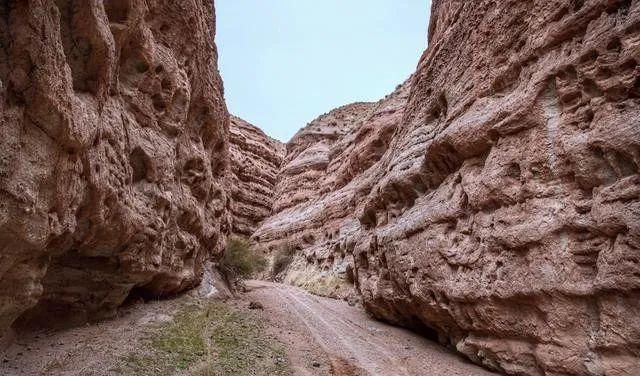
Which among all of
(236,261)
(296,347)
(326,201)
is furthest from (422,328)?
(326,201)

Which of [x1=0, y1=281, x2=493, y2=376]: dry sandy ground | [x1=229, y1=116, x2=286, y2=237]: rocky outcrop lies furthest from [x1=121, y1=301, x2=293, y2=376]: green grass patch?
[x1=229, y1=116, x2=286, y2=237]: rocky outcrop

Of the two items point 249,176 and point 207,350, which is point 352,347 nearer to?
point 207,350

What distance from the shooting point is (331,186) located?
125ft

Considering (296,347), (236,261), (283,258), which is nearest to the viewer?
(296,347)

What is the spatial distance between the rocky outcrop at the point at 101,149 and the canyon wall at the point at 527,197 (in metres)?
8.47

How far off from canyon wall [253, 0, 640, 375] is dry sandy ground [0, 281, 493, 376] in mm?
1063

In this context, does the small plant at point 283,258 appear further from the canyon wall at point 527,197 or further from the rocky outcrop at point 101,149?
the canyon wall at point 527,197

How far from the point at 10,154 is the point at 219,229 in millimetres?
16096

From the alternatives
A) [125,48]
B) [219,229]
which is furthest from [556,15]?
[219,229]

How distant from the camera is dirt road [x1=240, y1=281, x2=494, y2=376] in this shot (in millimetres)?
10273

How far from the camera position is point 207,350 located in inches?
409

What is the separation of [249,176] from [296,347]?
4023 cm

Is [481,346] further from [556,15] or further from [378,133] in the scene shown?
[378,133]

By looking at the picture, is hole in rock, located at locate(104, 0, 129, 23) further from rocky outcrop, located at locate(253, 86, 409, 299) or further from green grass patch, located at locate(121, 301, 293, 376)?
rocky outcrop, located at locate(253, 86, 409, 299)
